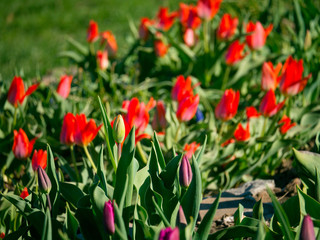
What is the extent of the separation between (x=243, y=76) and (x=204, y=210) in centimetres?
143

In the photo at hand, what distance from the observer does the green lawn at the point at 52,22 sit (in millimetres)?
5254

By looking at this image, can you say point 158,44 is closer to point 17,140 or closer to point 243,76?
point 243,76

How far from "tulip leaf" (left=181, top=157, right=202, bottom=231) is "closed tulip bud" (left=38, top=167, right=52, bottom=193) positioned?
0.44 metres

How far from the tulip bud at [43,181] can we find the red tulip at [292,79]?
1279mm

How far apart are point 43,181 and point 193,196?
0.48 meters

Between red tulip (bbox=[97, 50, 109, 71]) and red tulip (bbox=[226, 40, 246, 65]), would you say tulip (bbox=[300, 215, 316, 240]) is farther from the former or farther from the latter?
red tulip (bbox=[97, 50, 109, 71])

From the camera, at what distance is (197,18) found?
3.18 metres

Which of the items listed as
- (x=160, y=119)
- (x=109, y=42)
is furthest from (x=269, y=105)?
(x=109, y=42)

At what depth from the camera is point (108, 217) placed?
114 centimetres

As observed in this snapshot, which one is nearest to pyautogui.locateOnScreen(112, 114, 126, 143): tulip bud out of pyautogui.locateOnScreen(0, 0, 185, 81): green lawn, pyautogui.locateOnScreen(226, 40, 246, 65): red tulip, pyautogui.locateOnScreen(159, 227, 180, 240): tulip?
pyautogui.locateOnScreen(159, 227, 180, 240): tulip

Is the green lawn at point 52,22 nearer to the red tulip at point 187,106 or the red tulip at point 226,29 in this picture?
the red tulip at point 226,29

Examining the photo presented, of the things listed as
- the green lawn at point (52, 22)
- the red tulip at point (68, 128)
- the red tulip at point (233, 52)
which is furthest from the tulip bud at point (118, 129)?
the green lawn at point (52, 22)

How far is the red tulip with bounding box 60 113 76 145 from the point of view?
1695mm

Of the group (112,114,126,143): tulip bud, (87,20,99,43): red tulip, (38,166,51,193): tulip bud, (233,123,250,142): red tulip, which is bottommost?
(233,123,250,142): red tulip
